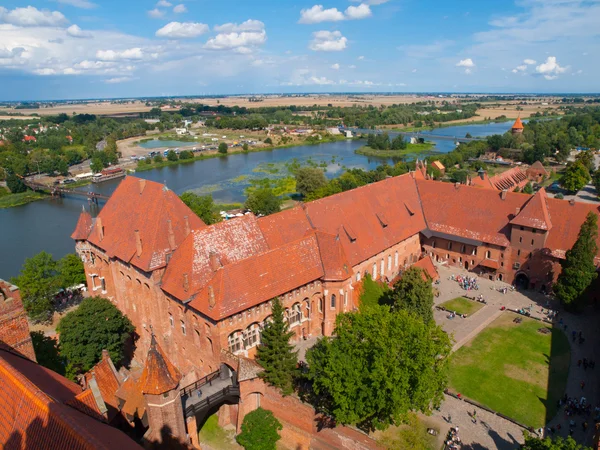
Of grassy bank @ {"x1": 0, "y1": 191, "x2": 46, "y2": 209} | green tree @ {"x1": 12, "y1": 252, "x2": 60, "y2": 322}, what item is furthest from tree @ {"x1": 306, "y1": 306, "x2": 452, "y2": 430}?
grassy bank @ {"x1": 0, "y1": 191, "x2": 46, "y2": 209}

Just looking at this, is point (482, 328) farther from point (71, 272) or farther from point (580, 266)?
point (71, 272)

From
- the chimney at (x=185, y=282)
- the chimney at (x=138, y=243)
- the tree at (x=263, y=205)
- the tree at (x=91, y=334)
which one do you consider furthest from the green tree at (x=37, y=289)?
the tree at (x=263, y=205)

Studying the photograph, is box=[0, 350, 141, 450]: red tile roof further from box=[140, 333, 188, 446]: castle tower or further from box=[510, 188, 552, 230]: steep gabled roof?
box=[510, 188, 552, 230]: steep gabled roof

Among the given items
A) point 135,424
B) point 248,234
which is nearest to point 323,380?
point 135,424

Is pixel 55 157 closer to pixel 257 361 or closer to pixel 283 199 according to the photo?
pixel 283 199

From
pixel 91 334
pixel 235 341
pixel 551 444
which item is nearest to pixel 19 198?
pixel 91 334
